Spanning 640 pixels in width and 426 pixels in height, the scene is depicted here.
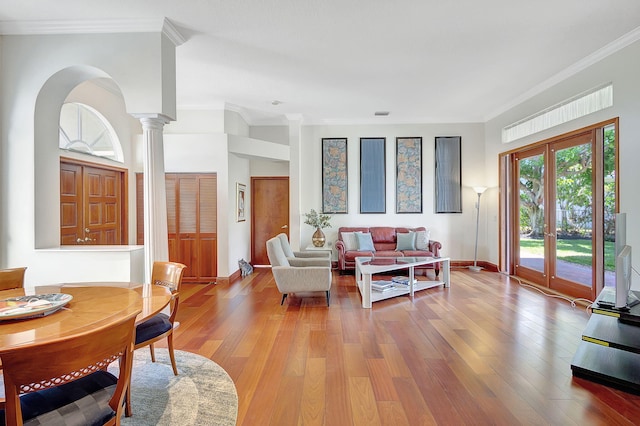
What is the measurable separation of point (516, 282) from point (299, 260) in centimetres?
386

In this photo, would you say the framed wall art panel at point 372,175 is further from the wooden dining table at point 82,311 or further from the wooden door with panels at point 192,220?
the wooden dining table at point 82,311

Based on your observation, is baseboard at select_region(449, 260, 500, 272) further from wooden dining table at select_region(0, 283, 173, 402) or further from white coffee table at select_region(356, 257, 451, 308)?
wooden dining table at select_region(0, 283, 173, 402)

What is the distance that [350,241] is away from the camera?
21.9 feet

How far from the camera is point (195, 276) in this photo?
580 centimetres

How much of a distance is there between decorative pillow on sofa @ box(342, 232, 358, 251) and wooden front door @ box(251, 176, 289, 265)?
1.35 metres

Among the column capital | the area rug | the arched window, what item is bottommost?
the area rug

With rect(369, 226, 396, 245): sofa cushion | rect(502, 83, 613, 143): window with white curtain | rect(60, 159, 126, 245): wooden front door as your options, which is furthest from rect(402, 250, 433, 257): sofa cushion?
rect(60, 159, 126, 245): wooden front door

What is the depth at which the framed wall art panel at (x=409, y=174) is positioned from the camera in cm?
712

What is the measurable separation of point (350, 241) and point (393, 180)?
1.72 meters

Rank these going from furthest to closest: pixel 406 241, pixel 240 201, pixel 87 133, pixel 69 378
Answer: pixel 406 241
pixel 240 201
pixel 87 133
pixel 69 378

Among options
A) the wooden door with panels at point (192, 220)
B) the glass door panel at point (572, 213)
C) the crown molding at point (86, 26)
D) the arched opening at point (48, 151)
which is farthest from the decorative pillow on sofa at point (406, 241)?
the arched opening at point (48, 151)

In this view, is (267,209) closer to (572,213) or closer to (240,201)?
(240,201)

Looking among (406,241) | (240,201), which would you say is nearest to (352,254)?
(406,241)

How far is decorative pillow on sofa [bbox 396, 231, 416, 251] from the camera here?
6539mm
